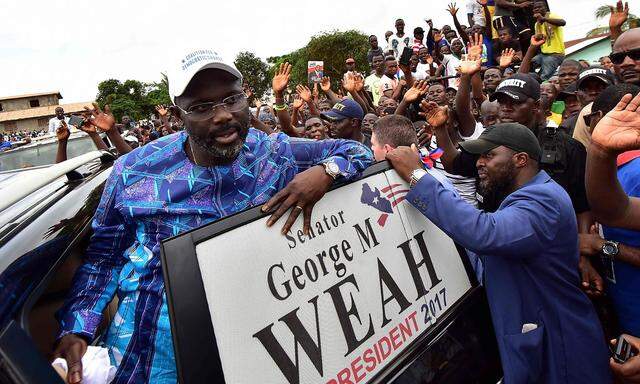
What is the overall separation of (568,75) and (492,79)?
1037mm

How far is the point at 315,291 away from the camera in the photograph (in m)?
1.30

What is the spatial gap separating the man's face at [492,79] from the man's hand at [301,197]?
5877 mm

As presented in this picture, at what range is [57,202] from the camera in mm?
1594

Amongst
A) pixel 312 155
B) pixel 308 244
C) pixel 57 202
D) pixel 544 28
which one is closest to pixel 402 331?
pixel 308 244

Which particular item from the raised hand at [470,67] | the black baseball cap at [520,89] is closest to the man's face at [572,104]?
the raised hand at [470,67]

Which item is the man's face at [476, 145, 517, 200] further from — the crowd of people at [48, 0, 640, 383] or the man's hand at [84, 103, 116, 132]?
the man's hand at [84, 103, 116, 132]

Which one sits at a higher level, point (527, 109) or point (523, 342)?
point (527, 109)

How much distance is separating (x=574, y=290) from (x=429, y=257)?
27.8 inches

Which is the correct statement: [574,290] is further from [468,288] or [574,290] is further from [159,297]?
[159,297]

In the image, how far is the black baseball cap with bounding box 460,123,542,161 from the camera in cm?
206

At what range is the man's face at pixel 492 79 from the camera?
257 inches

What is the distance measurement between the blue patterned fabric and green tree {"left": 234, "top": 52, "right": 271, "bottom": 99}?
4593cm

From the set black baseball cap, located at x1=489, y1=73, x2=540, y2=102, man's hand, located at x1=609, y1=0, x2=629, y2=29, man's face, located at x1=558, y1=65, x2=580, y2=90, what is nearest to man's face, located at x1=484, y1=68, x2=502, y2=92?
man's face, located at x1=558, y1=65, x2=580, y2=90

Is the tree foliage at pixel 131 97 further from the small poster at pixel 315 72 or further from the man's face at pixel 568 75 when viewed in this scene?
the man's face at pixel 568 75
